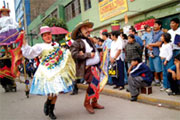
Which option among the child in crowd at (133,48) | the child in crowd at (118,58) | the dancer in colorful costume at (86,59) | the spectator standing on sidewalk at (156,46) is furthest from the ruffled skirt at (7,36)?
the spectator standing on sidewalk at (156,46)

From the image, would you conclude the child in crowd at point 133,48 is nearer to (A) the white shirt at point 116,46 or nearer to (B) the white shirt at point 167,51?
(A) the white shirt at point 116,46

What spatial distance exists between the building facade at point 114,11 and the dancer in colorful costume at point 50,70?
22.1 feet

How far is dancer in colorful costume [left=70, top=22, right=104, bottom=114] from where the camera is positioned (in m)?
4.10

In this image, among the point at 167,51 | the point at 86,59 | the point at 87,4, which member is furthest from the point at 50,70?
the point at 87,4

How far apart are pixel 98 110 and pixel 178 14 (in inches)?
301

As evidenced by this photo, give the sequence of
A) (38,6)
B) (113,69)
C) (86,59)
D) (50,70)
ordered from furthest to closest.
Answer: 1. (38,6)
2. (113,69)
3. (86,59)
4. (50,70)

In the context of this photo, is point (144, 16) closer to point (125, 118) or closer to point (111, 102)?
point (111, 102)

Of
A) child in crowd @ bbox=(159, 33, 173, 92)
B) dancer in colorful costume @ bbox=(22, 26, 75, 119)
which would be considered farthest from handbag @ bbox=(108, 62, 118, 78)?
dancer in colorful costume @ bbox=(22, 26, 75, 119)

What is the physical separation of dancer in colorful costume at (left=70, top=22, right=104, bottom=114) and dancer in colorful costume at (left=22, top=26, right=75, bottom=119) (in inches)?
9.0

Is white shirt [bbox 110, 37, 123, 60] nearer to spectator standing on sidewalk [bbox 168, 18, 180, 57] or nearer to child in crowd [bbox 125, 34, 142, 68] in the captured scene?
child in crowd [bbox 125, 34, 142, 68]

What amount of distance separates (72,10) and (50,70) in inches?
729

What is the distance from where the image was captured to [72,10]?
845 inches

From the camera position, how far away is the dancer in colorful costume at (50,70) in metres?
3.77

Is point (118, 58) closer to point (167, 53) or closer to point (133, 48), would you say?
point (133, 48)
